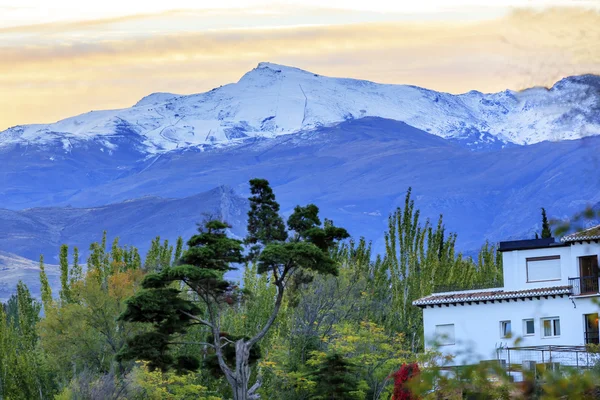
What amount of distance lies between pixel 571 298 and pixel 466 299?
511cm

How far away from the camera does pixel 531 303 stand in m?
58.7

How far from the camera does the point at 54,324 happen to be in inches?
3039

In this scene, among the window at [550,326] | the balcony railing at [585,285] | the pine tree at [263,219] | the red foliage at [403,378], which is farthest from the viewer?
the pine tree at [263,219]

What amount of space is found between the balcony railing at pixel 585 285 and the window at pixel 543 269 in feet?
6.91

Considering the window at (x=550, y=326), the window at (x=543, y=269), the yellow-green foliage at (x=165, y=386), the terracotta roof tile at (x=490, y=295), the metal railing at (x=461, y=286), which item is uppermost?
the metal railing at (x=461, y=286)

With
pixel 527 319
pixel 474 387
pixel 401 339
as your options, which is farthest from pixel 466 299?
pixel 474 387

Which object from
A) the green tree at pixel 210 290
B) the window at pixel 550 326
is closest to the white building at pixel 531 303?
the window at pixel 550 326

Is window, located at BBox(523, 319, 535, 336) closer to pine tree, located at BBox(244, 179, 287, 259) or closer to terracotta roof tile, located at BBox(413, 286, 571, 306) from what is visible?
terracotta roof tile, located at BBox(413, 286, 571, 306)

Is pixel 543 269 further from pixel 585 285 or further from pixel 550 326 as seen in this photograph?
pixel 550 326

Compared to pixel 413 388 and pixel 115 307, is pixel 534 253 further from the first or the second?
pixel 413 388

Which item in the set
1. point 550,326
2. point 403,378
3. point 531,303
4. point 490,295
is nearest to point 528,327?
point 531,303

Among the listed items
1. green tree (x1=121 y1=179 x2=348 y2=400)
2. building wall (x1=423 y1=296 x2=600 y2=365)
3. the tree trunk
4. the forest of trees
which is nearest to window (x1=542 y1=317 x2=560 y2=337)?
building wall (x1=423 y1=296 x2=600 y2=365)

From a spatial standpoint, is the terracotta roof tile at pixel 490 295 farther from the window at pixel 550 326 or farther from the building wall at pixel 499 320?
the window at pixel 550 326

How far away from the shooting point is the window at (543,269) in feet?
198
